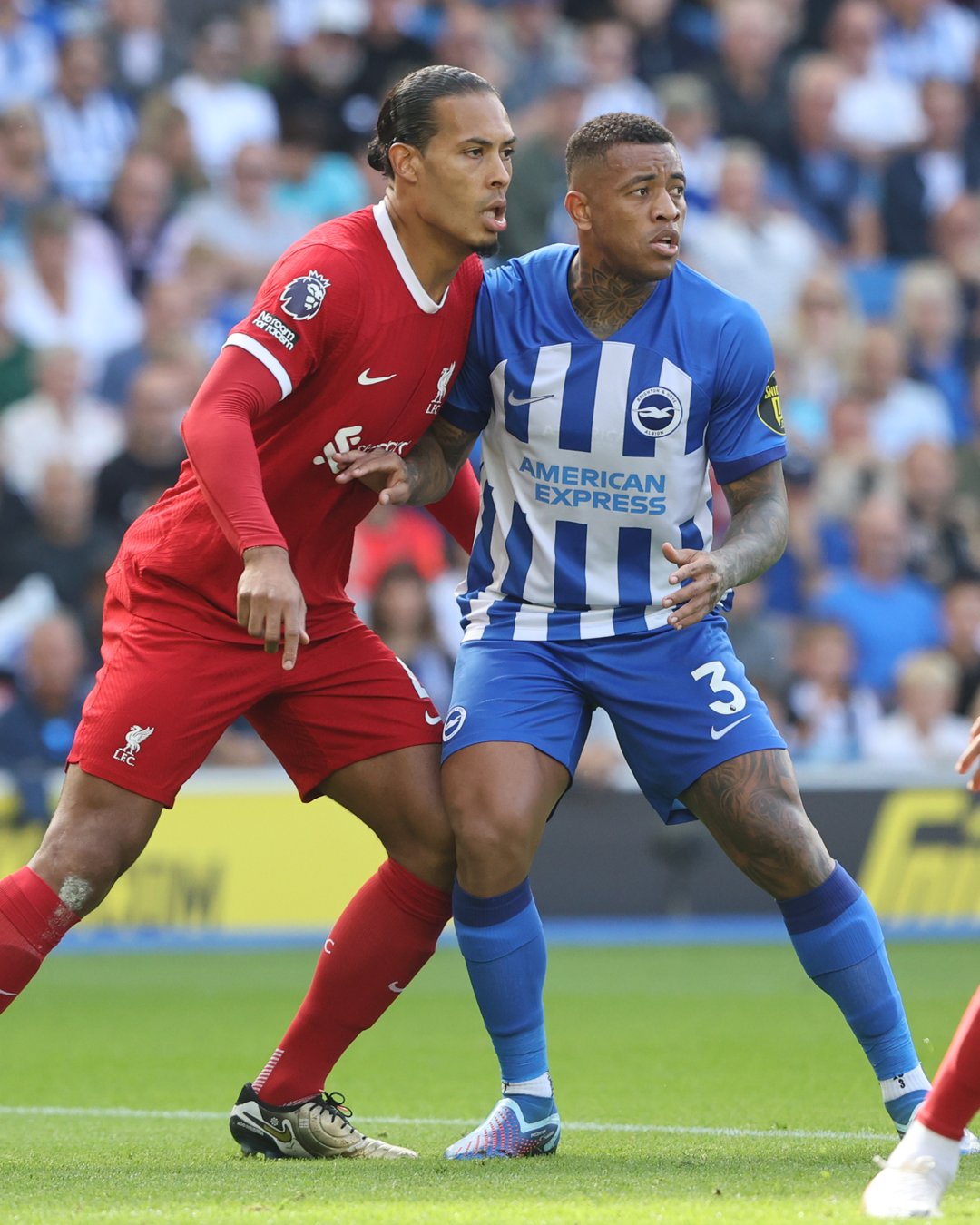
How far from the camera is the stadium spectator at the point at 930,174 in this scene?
16484 mm

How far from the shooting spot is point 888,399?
582 inches

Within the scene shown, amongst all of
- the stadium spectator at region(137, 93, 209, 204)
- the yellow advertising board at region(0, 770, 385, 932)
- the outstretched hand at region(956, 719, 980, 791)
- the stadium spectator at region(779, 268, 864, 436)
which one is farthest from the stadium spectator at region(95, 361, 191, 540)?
the outstretched hand at region(956, 719, 980, 791)

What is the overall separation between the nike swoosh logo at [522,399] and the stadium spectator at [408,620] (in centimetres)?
595

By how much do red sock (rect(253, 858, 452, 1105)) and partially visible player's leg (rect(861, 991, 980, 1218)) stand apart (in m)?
1.60

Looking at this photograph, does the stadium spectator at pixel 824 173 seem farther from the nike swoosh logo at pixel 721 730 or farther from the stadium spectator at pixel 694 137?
the nike swoosh logo at pixel 721 730

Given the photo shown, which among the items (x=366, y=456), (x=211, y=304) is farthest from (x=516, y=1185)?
(x=211, y=304)

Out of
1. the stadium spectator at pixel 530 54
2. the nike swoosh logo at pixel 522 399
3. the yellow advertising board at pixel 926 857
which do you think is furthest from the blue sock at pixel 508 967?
the stadium spectator at pixel 530 54

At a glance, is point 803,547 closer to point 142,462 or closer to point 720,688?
point 142,462

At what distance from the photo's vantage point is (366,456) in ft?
15.9

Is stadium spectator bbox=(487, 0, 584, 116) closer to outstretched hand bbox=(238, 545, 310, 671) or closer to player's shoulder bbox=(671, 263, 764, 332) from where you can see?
player's shoulder bbox=(671, 263, 764, 332)

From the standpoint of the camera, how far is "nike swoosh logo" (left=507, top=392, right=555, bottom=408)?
4973 mm

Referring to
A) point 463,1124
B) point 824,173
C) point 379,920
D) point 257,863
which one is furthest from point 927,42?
point 379,920

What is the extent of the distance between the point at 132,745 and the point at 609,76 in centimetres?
1164

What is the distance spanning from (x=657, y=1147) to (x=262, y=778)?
627cm
